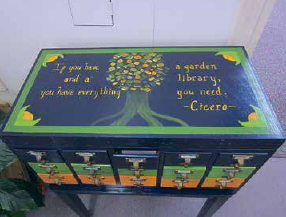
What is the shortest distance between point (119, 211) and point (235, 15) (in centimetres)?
139

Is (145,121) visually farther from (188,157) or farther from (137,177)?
(137,177)

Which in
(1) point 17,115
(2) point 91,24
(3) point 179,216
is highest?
(2) point 91,24

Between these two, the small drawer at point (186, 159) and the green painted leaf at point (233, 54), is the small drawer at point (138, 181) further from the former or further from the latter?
the green painted leaf at point (233, 54)

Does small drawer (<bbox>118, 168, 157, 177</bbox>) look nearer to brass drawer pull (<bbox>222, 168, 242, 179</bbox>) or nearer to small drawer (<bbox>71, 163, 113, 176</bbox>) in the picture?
small drawer (<bbox>71, 163, 113, 176</bbox>)

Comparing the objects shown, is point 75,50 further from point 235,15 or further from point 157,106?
point 235,15

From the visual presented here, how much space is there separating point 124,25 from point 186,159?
692 millimetres

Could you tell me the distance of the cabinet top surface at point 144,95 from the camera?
80 cm

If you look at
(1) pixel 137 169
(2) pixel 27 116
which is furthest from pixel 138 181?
(2) pixel 27 116

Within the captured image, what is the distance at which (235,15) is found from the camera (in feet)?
3.40

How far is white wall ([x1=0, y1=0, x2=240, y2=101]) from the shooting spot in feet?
3.37

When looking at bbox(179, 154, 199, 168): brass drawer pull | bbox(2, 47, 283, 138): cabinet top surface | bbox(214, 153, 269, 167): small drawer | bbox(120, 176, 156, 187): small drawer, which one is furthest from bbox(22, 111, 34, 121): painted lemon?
bbox(214, 153, 269, 167): small drawer

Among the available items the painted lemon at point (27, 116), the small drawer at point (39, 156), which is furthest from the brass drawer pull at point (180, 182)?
the painted lemon at point (27, 116)

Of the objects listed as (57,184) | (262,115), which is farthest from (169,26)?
(57,184)

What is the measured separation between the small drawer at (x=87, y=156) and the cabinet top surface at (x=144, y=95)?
10 cm
